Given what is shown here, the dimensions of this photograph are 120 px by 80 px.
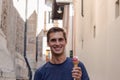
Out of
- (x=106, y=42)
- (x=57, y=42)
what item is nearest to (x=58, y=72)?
(x=57, y=42)

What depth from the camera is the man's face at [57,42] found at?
8.68 ft

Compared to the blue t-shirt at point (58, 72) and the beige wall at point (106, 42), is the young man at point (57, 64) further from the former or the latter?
the beige wall at point (106, 42)

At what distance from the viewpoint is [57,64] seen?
2.65 m

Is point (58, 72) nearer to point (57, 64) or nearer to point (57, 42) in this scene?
point (57, 64)

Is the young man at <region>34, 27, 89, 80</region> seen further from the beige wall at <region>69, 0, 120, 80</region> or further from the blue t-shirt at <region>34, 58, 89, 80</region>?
the beige wall at <region>69, 0, 120, 80</region>

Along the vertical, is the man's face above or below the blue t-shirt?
above

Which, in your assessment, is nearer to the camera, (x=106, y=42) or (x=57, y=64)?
(x=57, y=64)

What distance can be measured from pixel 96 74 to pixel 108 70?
159cm

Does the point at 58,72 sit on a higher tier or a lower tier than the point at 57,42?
lower

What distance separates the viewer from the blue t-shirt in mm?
2590

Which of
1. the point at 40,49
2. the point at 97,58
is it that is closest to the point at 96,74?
the point at 97,58

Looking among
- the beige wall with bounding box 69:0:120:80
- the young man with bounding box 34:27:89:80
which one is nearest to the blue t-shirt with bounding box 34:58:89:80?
the young man with bounding box 34:27:89:80

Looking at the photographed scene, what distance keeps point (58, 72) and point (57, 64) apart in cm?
6

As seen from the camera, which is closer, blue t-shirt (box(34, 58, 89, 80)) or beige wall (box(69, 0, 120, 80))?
blue t-shirt (box(34, 58, 89, 80))
